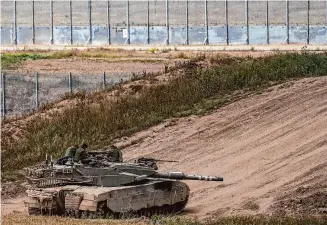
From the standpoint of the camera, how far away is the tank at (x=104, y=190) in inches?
1208

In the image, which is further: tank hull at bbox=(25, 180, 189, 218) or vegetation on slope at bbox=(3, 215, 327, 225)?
tank hull at bbox=(25, 180, 189, 218)

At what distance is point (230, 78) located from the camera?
45625mm

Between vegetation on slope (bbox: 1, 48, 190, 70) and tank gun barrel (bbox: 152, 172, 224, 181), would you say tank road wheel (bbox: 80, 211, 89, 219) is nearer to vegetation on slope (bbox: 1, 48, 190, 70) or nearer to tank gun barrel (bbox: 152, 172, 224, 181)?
tank gun barrel (bbox: 152, 172, 224, 181)

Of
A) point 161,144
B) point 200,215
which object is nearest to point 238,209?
point 200,215

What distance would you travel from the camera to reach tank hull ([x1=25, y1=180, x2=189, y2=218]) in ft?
100

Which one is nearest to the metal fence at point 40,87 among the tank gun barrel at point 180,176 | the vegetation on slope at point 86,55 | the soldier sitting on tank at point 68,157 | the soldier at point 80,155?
the vegetation on slope at point 86,55

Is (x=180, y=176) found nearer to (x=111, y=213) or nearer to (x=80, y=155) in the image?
(x=111, y=213)

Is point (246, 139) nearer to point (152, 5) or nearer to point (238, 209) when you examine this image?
point (238, 209)

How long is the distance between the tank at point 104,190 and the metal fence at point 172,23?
1188 inches

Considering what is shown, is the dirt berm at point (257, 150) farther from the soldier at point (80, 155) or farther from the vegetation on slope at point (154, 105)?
the soldier at point (80, 155)

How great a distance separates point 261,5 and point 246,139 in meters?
32.7

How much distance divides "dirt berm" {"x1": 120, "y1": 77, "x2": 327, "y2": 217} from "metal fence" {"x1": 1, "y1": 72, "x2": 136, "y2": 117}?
578 centimetres

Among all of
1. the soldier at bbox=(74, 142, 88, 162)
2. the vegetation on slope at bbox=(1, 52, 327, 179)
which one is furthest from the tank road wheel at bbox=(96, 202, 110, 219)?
the vegetation on slope at bbox=(1, 52, 327, 179)

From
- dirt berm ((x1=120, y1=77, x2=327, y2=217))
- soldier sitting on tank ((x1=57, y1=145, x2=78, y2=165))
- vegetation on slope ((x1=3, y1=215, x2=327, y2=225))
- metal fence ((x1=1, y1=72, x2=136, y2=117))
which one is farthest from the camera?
metal fence ((x1=1, y1=72, x2=136, y2=117))
